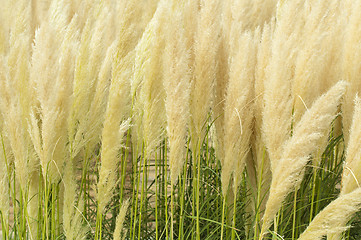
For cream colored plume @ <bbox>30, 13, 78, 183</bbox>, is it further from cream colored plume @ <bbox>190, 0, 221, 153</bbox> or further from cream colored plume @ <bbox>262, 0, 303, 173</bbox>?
cream colored plume @ <bbox>262, 0, 303, 173</bbox>

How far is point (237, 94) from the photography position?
1489 millimetres

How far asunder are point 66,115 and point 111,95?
203 mm

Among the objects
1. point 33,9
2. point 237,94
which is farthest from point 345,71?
point 33,9

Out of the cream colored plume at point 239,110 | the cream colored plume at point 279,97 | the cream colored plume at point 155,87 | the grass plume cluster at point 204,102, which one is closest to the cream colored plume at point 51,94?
the grass plume cluster at point 204,102

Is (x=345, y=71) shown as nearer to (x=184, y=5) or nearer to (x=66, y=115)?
(x=184, y=5)

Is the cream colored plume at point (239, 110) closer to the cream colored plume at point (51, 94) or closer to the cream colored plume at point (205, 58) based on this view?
the cream colored plume at point (205, 58)

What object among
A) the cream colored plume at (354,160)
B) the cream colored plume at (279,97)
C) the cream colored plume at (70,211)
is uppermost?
the cream colored plume at (279,97)

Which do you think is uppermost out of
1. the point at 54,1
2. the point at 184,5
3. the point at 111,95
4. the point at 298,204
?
the point at 54,1

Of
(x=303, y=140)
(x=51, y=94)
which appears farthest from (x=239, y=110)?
(x=51, y=94)

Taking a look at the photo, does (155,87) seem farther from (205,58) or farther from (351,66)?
(351,66)

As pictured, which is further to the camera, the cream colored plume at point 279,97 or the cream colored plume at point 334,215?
the cream colored plume at point 279,97

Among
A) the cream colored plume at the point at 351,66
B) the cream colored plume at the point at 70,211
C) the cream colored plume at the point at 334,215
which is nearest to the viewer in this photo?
the cream colored plume at the point at 334,215

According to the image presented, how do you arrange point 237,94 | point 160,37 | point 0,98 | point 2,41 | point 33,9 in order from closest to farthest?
point 237,94 < point 160,37 < point 0,98 < point 2,41 < point 33,9

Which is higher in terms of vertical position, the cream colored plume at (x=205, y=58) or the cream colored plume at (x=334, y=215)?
the cream colored plume at (x=205, y=58)
